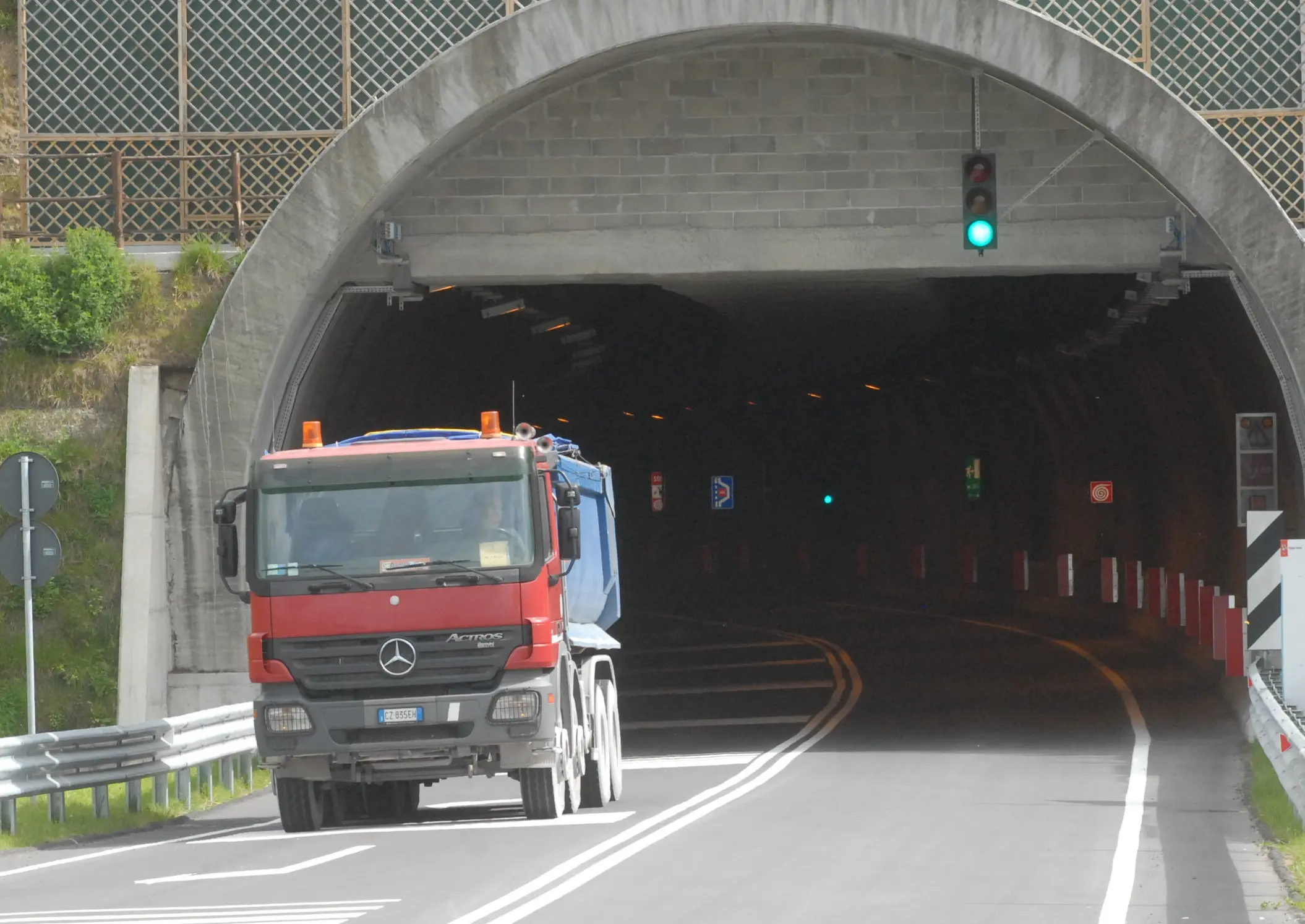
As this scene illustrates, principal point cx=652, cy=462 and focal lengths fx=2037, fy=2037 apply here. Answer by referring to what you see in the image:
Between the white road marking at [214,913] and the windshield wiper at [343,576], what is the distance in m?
4.07

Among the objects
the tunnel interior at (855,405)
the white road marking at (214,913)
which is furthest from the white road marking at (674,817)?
the tunnel interior at (855,405)

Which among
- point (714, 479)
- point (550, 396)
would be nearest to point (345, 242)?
point (550, 396)

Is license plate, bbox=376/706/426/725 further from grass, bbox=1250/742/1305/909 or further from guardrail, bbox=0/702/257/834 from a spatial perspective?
grass, bbox=1250/742/1305/909

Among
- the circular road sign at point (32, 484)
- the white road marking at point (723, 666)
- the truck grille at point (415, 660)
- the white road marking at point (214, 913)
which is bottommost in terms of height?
the white road marking at point (723, 666)

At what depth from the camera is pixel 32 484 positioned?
16.6 meters

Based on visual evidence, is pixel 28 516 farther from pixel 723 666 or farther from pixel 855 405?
pixel 855 405

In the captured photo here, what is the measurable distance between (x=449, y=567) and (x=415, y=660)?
72cm

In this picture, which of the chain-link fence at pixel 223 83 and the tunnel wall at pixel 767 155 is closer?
the tunnel wall at pixel 767 155

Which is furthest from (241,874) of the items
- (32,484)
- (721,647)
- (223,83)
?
(721,647)

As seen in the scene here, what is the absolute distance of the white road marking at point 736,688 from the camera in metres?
29.3

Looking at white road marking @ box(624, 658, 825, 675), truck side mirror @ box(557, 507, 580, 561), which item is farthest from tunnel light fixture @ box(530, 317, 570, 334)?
truck side mirror @ box(557, 507, 580, 561)

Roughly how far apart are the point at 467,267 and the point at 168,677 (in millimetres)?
5687

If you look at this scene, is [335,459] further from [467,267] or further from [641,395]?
[641,395]

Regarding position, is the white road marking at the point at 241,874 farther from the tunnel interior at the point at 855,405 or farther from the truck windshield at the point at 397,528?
the tunnel interior at the point at 855,405
